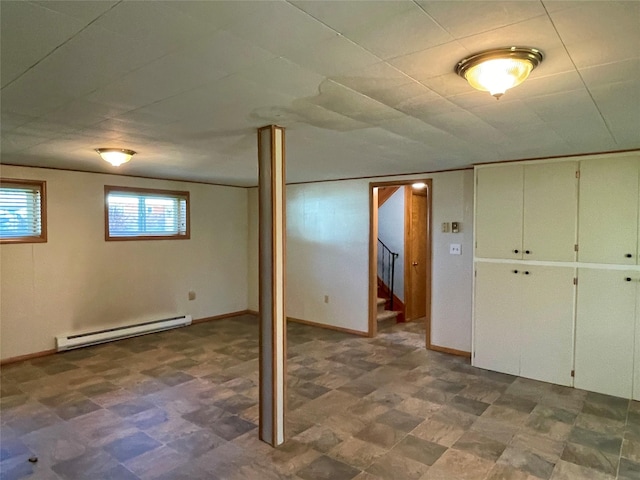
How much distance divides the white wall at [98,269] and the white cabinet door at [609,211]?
508cm

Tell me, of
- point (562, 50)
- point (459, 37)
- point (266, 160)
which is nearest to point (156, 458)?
point (266, 160)

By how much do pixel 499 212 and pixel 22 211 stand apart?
5346mm

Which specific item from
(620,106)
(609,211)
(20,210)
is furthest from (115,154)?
(609,211)

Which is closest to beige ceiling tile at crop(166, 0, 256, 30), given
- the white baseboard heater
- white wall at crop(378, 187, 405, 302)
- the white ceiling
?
the white ceiling

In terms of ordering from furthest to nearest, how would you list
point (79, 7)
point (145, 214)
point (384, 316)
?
point (384, 316) < point (145, 214) < point (79, 7)

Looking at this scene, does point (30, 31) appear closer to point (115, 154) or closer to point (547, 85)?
point (547, 85)

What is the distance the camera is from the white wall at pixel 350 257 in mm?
4859

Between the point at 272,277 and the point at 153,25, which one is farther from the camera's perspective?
the point at 272,277

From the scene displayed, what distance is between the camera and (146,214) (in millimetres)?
5836

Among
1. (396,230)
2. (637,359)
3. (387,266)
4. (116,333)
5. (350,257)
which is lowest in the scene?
(116,333)

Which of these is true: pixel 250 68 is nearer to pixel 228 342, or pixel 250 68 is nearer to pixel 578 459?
pixel 578 459

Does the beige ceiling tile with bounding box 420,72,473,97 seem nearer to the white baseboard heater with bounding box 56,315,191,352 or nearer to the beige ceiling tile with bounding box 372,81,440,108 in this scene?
the beige ceiling tile with bounding box 372,81,440,108

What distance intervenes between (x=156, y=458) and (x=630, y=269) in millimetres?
4147

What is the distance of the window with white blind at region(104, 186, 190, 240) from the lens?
5461 millimetres
